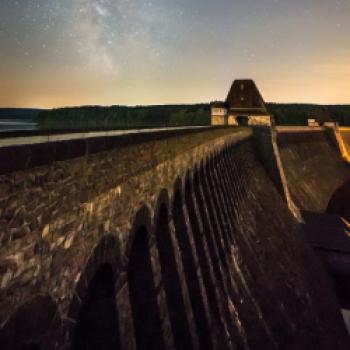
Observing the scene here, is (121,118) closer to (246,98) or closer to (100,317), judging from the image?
(246,98)

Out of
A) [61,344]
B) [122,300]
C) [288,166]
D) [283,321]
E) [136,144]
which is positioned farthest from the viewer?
[288,166]

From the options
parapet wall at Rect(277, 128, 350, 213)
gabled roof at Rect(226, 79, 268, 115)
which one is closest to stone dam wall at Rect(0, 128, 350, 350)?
parapet wall at Rect(277, 128, 350, 213)

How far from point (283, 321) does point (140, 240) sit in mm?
9596

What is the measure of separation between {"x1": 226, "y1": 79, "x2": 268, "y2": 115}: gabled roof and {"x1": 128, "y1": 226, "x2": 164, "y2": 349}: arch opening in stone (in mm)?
40011

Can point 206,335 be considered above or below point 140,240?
below

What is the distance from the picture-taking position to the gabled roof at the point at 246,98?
43.8m

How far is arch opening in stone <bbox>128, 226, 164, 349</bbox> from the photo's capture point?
5668mm

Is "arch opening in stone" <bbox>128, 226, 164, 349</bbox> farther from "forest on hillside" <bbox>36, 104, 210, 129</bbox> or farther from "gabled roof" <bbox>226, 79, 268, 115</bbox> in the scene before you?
"gabled roof" <bbox>226, 79, 268, 115</bbox>

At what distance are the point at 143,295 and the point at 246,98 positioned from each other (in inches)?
1668

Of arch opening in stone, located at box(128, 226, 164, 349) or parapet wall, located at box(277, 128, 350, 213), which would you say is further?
parapet wall, located at box(277, 128, 350, 213)

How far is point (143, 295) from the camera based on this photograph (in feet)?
19.0

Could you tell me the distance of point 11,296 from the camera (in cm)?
252

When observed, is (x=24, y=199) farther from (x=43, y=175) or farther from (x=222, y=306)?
(x=222, y=306)

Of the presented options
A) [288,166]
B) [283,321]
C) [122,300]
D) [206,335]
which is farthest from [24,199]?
[288,166]
